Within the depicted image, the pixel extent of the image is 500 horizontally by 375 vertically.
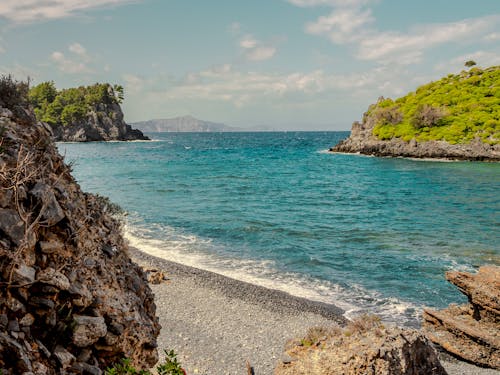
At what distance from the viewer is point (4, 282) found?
217 inches

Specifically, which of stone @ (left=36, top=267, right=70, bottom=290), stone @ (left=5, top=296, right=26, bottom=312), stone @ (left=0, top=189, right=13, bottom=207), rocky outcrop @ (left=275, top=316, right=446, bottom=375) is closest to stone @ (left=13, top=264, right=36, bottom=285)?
stone @ (left=36, top=267, right=70, bottom=290)

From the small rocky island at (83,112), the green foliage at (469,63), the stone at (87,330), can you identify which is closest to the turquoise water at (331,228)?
the stone at (87,330)

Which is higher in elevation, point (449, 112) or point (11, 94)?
point (449, 112)

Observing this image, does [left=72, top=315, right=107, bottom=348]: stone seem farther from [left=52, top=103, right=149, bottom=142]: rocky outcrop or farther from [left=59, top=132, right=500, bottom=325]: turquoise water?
[left=52, top=103, right=149, bottom=142]: rocky outcrop

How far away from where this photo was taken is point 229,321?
1638 centimetres

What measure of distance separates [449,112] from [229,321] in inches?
3860

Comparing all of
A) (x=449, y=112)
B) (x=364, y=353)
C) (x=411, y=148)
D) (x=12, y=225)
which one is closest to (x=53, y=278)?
(x=12, y=225)

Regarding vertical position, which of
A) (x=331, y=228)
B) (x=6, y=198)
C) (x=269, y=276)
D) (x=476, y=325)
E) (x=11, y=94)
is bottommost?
(x=269, y=276)

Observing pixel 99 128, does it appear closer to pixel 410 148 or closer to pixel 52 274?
pixel 410 148

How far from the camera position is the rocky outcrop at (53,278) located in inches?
222

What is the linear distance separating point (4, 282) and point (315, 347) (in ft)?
25.1

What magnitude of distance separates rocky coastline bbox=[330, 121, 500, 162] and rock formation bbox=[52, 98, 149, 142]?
10360 cm

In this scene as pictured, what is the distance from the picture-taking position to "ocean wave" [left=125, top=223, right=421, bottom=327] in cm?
1845

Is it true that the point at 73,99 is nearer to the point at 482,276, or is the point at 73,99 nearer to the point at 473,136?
the point at 473,136
